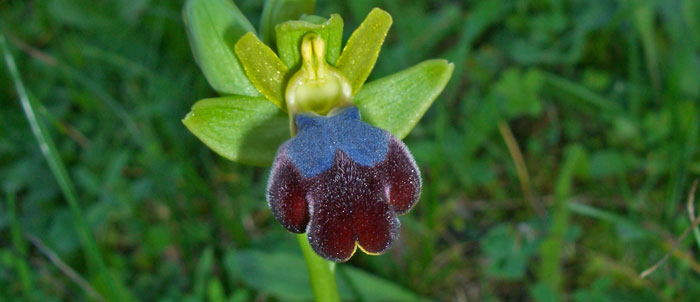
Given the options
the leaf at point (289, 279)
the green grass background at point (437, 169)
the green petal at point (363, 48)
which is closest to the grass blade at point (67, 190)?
the green grass background at point (437, 169)

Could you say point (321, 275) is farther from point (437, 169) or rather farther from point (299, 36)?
point (437, 169)

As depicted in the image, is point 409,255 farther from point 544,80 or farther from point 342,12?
point 342,12

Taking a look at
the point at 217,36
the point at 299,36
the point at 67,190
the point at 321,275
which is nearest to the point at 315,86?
the point at 299,36

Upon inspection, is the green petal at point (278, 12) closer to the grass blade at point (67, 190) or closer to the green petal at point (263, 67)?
the green petal at point (263, 67)

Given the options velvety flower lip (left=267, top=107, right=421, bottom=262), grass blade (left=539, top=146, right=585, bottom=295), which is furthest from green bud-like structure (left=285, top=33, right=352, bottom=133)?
grass blade (left=539, top=146, right=585, bottom=295)

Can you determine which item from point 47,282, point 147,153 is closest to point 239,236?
point 147,153
